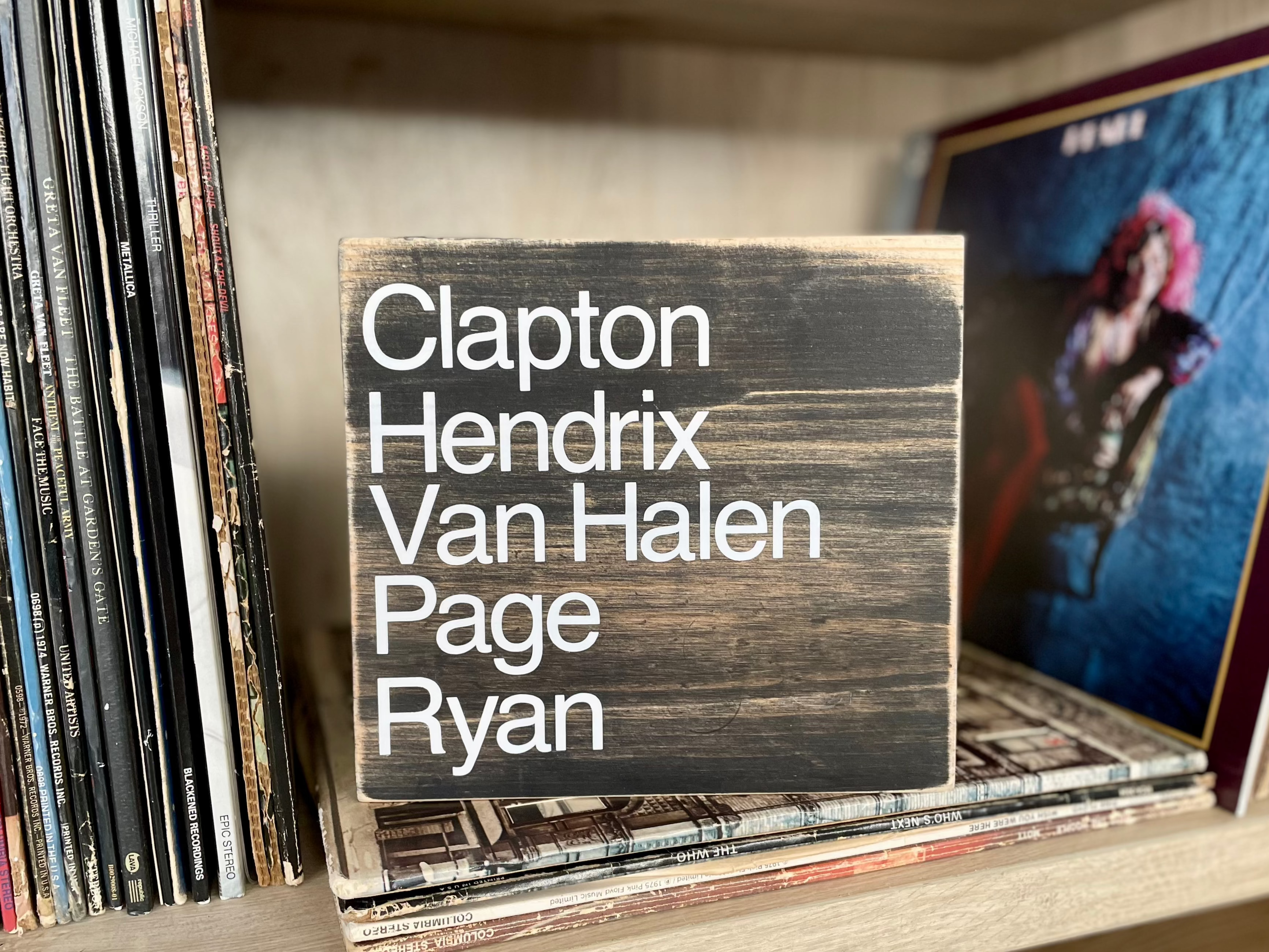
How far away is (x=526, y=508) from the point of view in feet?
1.71

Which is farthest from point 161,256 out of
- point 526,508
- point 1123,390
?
point 1123,390

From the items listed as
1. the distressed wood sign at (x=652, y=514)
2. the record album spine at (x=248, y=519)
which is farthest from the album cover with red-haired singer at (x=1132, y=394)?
the record album spine at (x=248, y=519)

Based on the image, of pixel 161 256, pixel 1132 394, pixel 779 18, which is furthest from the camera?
pixel 779 18

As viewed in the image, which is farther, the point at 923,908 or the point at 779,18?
the point at 779,18

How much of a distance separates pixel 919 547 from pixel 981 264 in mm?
464

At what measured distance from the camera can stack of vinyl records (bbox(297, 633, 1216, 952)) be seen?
508mm

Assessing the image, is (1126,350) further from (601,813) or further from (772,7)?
(601,813)

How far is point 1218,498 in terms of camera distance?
0.67 meters

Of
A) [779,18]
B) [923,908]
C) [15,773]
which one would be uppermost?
[779,18]

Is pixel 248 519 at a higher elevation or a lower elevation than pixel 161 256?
lower

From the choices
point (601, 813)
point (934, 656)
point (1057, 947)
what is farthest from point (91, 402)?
point (1057, 947)

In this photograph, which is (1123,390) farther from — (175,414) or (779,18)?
(175,414)

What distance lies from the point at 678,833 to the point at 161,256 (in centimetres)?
43

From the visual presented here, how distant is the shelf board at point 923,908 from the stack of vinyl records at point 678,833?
1cm
